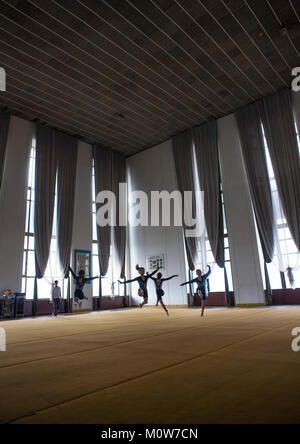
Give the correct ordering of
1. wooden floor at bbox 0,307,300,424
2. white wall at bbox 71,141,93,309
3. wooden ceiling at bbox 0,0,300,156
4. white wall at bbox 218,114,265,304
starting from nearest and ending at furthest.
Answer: wooden floor at bbox 0,307,300,424
wooden ceiling at bbox 0,0,300,156
white wall at bbox 218,114,265,304
white wall at bbox 71,141,93,309

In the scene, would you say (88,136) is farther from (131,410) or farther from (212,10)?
(131,410)

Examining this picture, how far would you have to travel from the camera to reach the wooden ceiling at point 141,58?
8148 millimetres

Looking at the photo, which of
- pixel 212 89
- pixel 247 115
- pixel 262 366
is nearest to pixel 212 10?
pixel 212 89

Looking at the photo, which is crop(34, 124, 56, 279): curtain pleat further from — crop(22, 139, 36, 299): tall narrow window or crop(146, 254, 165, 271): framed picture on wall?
crop(146, 254, 165, 271): framed picture on wall

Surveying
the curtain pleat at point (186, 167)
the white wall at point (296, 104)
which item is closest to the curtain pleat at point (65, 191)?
the curtain pleat at point (186, 167)

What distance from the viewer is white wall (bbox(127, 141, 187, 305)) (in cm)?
1357

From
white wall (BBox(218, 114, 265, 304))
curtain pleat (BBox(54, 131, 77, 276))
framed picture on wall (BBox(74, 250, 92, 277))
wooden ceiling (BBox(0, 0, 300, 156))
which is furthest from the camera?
framed picture on wall (BBox(74, 250, 92, 277))

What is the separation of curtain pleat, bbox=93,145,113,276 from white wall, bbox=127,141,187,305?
5.20ft

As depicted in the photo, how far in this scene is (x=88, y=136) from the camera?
1415cm

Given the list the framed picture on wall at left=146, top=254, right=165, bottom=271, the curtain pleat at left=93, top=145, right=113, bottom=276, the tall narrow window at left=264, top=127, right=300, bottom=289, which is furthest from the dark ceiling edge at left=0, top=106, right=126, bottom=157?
the tall narrow window at left=264, top=127, right=300, bottom=289

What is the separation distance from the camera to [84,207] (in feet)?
45.7

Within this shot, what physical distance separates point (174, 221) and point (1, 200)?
7263mm

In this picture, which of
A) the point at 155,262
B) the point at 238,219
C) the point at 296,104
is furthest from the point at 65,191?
the point at 296,104

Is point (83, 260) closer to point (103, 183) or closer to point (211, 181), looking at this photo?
point (103, 183)
